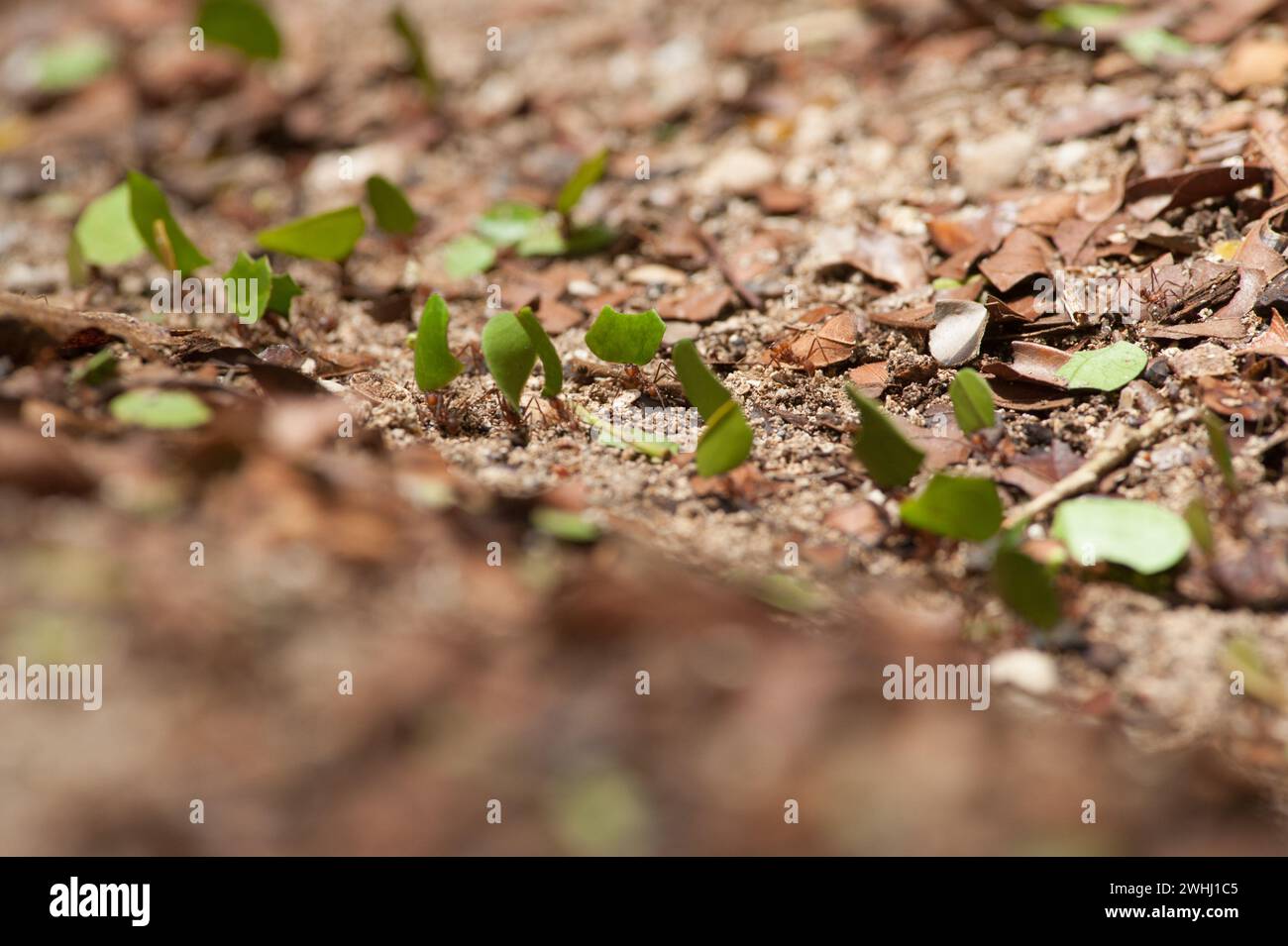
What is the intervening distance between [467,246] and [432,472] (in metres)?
0.87

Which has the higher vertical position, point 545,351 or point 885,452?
point 545,351

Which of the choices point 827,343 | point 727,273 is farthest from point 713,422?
point 727,273

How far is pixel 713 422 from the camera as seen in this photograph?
1324 mm

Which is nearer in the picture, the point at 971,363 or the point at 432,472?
the point at 432,472

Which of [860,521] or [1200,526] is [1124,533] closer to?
[1200,526]

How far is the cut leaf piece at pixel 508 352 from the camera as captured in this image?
1.45 m

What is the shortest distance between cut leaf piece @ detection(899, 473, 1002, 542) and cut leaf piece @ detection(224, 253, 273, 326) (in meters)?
1.04

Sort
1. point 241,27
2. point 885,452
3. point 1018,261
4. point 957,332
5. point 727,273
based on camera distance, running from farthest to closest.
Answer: point 241,27, point 727,273, point 1018,261, point 957,332, point 885,452

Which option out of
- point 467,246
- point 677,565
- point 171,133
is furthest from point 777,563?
point 171,133

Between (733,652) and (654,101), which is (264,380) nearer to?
(733,652)

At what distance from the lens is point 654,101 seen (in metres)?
2.45

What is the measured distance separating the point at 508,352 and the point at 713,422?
32 centimetres

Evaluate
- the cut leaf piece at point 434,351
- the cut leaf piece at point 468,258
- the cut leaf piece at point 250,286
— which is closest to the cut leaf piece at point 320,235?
the cut leaf piece at point 250,286

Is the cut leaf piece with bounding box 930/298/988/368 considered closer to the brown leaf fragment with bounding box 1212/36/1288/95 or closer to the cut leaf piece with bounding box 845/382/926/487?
the cut leaf piece with bounding box 845/382/926/487
